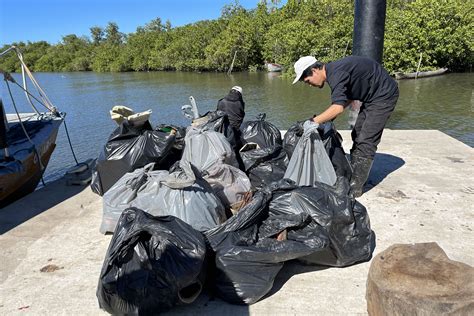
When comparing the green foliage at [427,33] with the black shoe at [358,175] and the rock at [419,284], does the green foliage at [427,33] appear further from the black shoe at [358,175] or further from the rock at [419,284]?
the rock at [419,284]

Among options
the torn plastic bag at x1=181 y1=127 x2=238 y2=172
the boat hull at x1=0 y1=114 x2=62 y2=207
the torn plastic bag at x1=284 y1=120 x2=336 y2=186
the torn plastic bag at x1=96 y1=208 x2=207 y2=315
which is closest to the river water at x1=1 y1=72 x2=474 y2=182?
the boat hull at x1=0 y1=114 x2=62 y2=207

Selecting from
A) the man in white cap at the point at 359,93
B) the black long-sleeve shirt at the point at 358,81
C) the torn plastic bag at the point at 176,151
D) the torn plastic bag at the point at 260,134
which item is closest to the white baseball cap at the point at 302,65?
the man in white cap at the point at 359,93

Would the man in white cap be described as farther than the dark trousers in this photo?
No

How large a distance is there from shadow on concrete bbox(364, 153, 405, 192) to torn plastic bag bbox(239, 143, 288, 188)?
0.89 metres

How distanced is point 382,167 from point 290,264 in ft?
7.81

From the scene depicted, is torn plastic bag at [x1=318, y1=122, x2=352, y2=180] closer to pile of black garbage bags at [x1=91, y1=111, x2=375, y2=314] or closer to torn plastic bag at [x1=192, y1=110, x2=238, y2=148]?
pile of black garbage bags at [x1=91, y1=111, x2=375, y2=314]

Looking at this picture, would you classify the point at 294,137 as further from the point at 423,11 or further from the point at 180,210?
the point at 423,11

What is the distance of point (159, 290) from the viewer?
2057mm

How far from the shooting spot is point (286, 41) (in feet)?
90.6

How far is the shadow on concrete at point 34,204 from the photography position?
143 inches

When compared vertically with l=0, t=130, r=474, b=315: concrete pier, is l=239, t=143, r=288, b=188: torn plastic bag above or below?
above

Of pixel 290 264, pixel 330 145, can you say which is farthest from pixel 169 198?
pixel 330 145

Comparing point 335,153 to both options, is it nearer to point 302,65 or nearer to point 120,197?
point 302,65

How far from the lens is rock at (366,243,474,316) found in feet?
5.48
